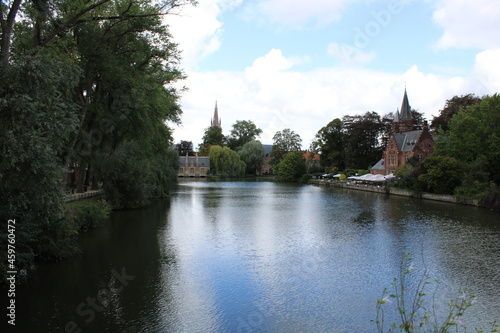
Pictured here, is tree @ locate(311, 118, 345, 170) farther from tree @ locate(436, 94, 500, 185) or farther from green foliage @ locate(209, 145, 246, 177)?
tree @ locate(436, 94, 500, 185)

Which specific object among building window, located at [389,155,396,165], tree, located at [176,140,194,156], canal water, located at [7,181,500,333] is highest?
tree, located at [176,140,194,156]

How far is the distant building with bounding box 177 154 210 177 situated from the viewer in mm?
94375

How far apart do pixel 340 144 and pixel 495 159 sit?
36.3m

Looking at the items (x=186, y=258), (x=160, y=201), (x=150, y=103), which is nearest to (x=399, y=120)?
(x=160, y=201)

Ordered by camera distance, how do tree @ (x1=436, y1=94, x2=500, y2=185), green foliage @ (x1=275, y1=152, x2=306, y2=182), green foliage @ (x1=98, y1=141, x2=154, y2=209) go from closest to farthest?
green foliage @ (x1=98, y1=141, x2=154, y2=209), tree @ (x1=436, y1=94, x2=500, y2=185), green foliage @ (x1=275, y1=152, x2=306, y2=182)

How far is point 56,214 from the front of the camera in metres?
11.1

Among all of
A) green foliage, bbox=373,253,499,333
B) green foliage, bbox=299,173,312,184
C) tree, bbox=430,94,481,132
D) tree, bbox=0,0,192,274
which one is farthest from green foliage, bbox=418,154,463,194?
green foliage, bbox=299,173,312,184

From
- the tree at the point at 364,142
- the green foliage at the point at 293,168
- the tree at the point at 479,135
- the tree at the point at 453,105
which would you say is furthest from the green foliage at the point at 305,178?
the tree at the point at 479,135

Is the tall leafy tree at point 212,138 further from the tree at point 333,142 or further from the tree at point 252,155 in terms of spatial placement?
the tree at point 333,142

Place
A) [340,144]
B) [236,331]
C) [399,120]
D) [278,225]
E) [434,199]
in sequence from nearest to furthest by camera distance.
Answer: [236,331] < [278,225] < [434,199] < [399,120] < [340,144]

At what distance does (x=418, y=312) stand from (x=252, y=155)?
261ft

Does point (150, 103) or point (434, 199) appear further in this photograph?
Result: point (434, 199)

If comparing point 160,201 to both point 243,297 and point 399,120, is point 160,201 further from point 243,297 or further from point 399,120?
point 399,120

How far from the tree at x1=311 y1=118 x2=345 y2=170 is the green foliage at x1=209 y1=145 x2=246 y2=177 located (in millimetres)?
19381
